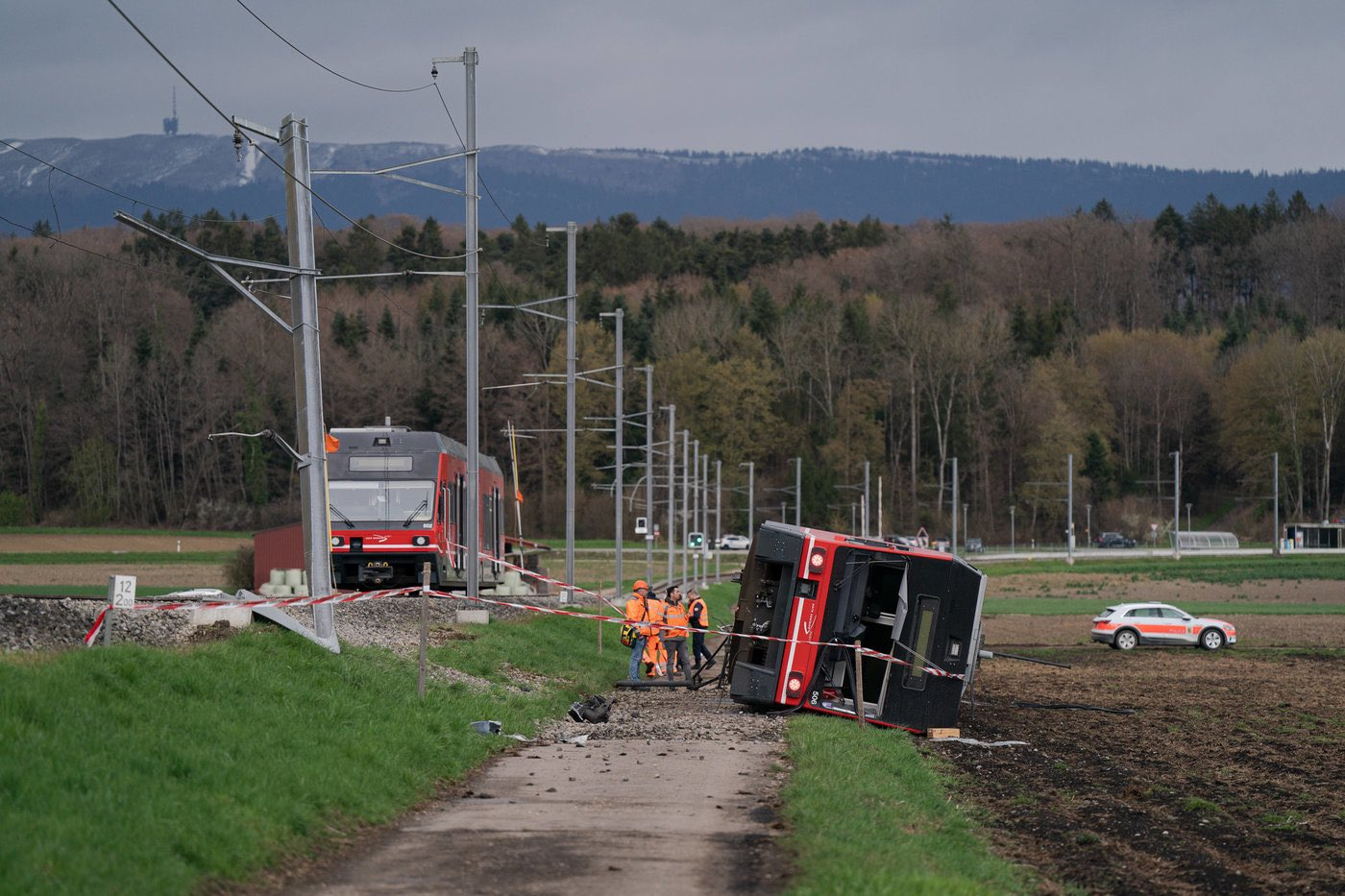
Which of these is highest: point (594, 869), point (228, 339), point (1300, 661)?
point (228, 339)

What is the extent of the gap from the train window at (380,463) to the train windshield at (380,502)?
23 centimetres

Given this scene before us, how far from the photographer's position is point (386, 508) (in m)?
33.3

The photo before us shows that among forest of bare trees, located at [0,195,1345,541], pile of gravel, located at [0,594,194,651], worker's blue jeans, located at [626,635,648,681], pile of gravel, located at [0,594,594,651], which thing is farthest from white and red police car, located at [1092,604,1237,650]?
forest of bare trees, located at [0,195,1345,541]

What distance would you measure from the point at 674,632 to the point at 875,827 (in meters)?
14.0

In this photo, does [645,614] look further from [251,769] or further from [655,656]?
[251,769]

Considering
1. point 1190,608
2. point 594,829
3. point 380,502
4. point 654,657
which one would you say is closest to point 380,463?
point 380,502

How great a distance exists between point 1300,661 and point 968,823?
25.4 m

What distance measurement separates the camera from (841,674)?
2045 cm

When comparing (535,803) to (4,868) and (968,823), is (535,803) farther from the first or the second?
(4,868)

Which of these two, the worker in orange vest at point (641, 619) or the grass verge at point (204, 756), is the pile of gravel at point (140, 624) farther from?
the worker in orange vest at point (641, 619)

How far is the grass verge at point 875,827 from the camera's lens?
9.51 meters

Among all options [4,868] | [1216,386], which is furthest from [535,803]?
[1216,386]

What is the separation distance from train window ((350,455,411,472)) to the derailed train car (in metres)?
14.6

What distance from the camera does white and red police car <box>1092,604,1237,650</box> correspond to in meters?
41.9
